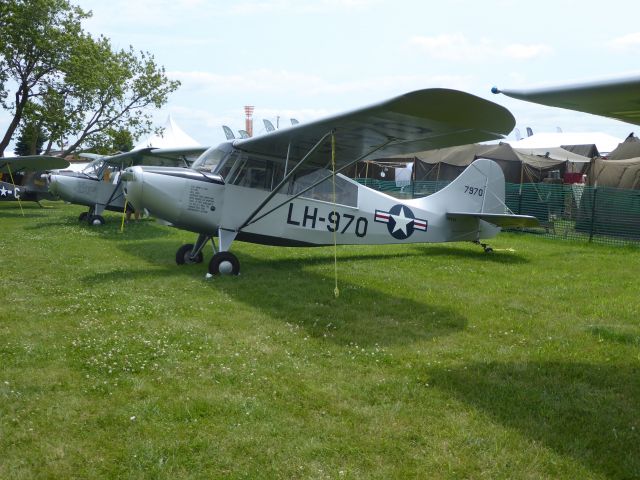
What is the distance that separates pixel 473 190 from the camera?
12344mm

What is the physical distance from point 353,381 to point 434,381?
0.65m

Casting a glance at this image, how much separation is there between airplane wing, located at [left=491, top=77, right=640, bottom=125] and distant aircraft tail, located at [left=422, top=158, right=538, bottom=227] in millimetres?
7614

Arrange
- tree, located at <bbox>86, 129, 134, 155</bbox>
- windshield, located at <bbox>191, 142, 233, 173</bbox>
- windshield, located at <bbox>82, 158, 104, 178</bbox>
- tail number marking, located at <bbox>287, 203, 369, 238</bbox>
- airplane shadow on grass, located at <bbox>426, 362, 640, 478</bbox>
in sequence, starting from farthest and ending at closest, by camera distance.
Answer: tree, located at <bbox>86, 129, 134, 155</bbox>, windshield, located at <bbox>82, 158, 104, 178</bbox>, tail number marking, located at <bbox>287, 203, 369, 238</bbox>, windshield, located at <bbox>191, 142, 233, 173</bbox>, airplane shadow on grass, located at <bbox>426, 362, 640, 478</bbox>

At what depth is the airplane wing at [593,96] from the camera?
334cm

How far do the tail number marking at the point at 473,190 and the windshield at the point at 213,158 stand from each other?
524 cm

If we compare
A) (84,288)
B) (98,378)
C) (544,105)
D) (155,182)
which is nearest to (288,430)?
(98,378)

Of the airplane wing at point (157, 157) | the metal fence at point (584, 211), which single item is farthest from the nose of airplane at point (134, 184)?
the metal fence at point (584, 211)

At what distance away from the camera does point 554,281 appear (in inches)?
362

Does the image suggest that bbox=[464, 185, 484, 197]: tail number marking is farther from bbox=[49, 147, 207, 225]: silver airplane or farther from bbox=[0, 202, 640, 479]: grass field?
bbox=[49, 147, 207, 225]: silver airplane

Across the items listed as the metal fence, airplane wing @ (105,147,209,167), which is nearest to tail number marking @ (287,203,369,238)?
airplane wing @ (105,147,209,167)

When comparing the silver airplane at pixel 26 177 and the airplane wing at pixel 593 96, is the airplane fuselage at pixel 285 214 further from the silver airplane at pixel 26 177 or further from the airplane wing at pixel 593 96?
the silver airplane at pixel 26 177

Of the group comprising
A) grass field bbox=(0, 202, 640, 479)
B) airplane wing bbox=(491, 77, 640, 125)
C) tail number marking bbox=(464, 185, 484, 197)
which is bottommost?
grass field bbox=(0, 202, 640, 479)

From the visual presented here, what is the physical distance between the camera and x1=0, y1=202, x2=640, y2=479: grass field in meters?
3.41

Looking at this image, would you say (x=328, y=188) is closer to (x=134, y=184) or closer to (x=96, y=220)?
(x=134, y=184)
